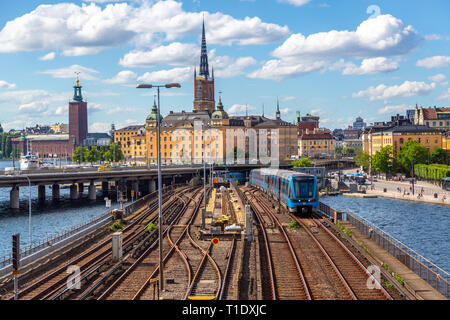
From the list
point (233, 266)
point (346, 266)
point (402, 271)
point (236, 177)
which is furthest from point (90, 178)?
point (402, 271)

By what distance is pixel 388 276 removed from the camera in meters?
22.8

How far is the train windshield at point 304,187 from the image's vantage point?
45.3 metres

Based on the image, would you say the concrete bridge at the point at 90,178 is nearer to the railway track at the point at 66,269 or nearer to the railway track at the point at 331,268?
the railway track at the point at 66,269

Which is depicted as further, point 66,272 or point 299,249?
point 299,249

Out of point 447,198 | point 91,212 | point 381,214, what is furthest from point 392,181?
point 91,212

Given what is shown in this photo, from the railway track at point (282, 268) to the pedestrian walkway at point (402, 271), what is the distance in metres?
4.46

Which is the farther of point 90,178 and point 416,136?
point 416,136

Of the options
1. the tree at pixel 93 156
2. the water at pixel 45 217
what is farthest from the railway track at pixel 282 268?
the tree at pixel 93 156

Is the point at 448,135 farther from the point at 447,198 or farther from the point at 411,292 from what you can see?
the point at 411,292

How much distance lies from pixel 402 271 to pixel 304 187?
19.7 m

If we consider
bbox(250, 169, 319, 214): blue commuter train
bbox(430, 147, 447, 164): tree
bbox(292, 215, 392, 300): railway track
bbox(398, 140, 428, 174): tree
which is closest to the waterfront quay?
bbox(292, 215, 392, 300): railway track

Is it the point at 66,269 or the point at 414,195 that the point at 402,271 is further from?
the point at 414,195

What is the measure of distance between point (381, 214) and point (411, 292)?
48181 millimetres

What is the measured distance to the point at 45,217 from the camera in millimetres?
72312
